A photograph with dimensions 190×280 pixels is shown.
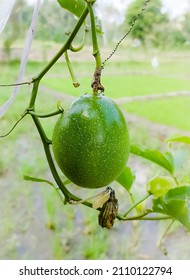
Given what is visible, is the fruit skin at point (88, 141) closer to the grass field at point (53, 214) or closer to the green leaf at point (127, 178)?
the green leaf at point (127, 178)

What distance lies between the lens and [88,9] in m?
0.33

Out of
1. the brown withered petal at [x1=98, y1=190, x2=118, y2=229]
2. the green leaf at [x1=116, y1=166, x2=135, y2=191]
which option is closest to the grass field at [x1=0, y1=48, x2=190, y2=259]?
the green leaf at [x1=116, y1=166, x2=135, y2=191]

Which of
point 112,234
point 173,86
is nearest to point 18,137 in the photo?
point 112,234

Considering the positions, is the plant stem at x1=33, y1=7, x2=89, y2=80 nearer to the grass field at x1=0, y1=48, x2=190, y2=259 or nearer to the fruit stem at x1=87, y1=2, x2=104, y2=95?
the fruit stem at x1=87, y1=2, x2=104, y2=95

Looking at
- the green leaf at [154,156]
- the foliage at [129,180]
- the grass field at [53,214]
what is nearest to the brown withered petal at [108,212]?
the foliage at [129,180]

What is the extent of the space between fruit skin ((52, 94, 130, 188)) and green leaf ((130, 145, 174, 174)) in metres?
0.08

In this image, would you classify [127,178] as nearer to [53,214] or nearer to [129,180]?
[129,180]

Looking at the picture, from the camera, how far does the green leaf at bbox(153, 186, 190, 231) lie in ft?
1.28

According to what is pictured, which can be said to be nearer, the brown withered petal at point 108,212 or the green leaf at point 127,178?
the brown withered petal at point 108,212

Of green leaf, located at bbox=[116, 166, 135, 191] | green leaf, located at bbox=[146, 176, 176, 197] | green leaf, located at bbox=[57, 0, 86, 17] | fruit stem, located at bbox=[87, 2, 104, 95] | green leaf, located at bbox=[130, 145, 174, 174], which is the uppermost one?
green leaf, located at bbox=[57, 0, 86, 17]

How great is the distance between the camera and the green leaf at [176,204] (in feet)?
1.28

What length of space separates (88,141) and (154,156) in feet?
0.38

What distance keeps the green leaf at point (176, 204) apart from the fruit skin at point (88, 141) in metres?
0.05

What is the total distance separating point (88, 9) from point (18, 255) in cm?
146
